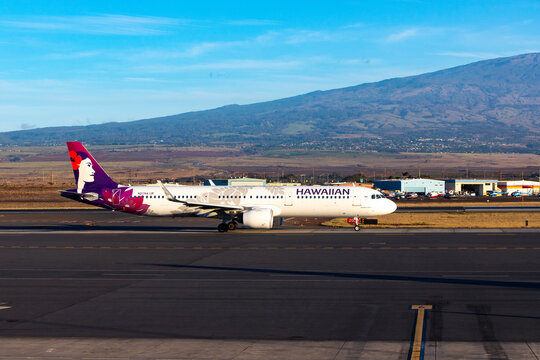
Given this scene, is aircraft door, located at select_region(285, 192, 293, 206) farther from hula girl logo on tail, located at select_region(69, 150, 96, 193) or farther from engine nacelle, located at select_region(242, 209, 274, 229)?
hula girl logo on tail, located at select_region(69, 150, 96, 193)

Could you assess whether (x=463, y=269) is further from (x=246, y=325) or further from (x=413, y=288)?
(x=246, y=325)

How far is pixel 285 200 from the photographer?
165ft

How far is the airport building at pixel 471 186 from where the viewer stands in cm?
15165

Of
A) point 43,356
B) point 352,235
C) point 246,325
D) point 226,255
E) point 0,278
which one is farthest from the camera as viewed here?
point 352,235

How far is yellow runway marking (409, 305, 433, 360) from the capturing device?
16.0m

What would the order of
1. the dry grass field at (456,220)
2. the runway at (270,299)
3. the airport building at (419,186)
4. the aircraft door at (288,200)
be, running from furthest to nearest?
1. the airport building at (419,186)
2. the dry grass field at (456,220)
3. the aircraft door at (288,200)
4. the runway at (270,299)

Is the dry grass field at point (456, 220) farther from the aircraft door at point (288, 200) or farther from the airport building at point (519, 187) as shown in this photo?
the airport building at point (519, 187)

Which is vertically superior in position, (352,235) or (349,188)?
(349,188)

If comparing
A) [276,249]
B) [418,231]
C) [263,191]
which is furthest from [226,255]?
[418,231]

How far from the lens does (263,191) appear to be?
51.1m

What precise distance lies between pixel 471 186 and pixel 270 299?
146 m

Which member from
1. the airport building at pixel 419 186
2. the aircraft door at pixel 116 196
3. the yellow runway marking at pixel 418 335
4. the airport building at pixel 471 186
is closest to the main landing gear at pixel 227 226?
the aircraft door at pixel 116 196

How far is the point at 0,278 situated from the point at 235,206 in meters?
23.9

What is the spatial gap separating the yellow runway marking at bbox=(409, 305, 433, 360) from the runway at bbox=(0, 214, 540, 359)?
0.16m
